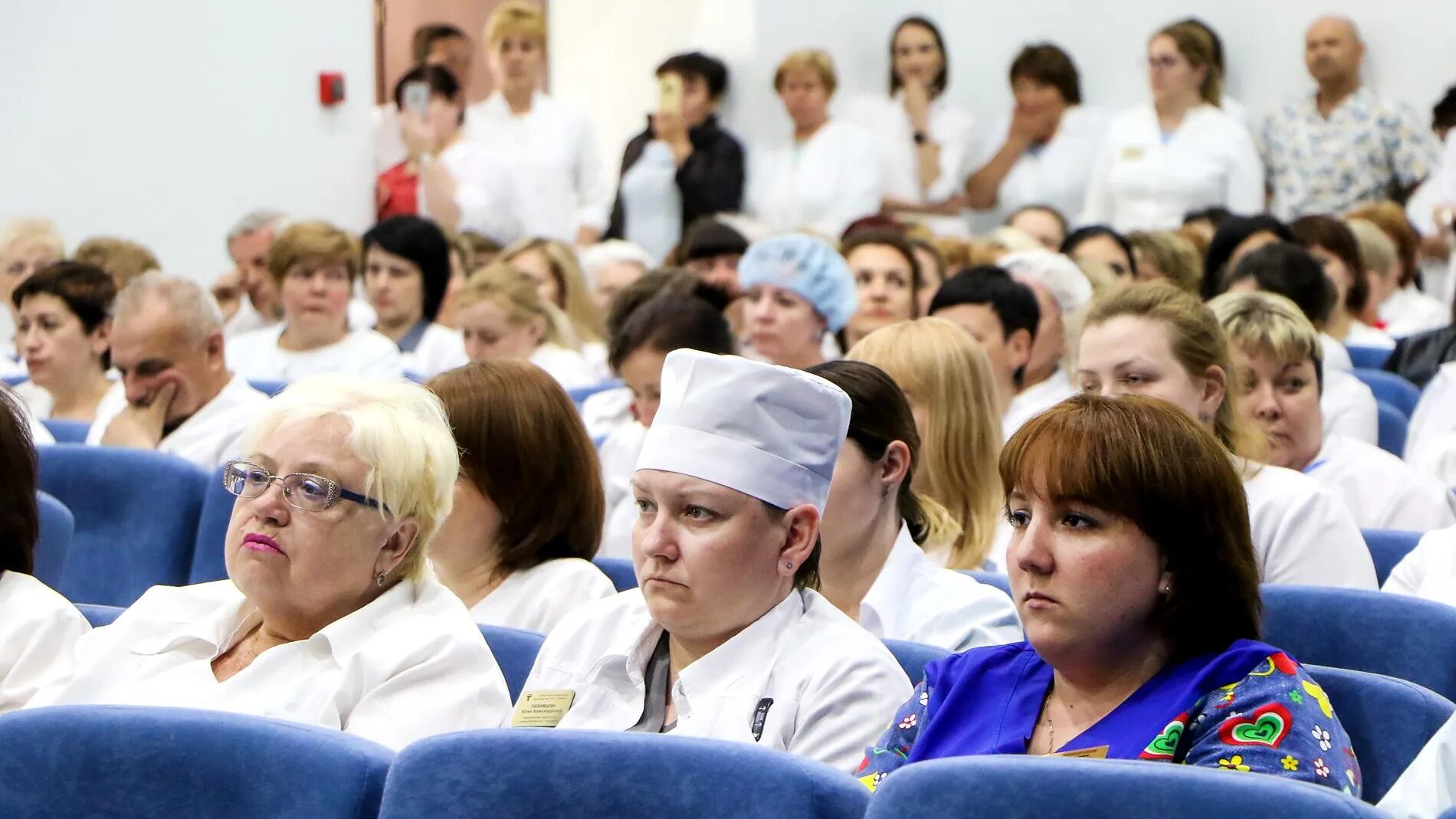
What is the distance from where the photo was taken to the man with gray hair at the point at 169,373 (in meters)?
4.54

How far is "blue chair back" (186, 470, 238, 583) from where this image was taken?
373 cm

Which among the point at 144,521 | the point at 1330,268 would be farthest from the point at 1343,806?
the point at 1330,268

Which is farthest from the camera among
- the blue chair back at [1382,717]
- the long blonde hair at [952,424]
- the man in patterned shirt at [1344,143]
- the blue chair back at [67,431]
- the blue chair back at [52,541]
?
the man in patterned shirt at [1344,143]

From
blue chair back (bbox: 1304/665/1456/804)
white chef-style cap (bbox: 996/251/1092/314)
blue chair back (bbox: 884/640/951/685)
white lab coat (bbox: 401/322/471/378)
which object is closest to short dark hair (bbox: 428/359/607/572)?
blue chair back (bbox: 884/640/951/685)

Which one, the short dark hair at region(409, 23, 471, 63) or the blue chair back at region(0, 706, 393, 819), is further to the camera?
the short dark hair at region(409, 23, 471, 63)

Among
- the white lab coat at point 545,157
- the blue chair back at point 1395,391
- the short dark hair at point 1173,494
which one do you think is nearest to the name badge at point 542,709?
the short dark hair at point 1173,494

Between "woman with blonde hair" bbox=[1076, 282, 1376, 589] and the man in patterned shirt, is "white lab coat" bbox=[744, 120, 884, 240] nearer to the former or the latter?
the man in patterned shirt

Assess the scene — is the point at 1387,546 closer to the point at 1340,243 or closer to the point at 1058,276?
the point at 1058,276

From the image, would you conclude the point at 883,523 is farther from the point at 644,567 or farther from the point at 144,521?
the point at 144,521

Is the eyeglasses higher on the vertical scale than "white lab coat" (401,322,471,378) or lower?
higher

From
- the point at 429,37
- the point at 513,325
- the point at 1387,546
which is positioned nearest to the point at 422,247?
the point at 513,325

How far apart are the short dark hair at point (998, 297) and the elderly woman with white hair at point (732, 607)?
7.44ft

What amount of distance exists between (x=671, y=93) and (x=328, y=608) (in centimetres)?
737

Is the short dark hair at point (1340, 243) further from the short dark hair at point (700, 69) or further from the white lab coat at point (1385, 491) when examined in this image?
the short dark hair at point (700, 69)
